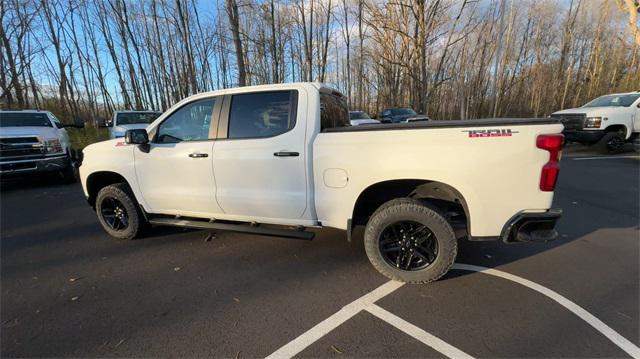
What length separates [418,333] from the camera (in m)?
2.37

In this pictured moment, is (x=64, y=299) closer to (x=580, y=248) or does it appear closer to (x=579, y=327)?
(x=579, y=327)

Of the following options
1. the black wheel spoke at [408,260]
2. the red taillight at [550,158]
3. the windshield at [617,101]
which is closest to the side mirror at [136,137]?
the black wheel spoke at [408,260]

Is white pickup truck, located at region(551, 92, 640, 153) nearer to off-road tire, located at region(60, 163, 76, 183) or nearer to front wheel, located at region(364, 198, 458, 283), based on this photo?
front wheel, located at region(364, 198, 458, 283)

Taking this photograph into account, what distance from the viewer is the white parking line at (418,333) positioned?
7.12ft

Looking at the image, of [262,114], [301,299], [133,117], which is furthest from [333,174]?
[133,117]

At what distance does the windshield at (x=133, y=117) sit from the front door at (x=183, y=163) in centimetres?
827

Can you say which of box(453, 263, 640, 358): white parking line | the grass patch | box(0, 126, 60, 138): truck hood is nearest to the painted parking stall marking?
box(453, 263, 640, 358): white parking line

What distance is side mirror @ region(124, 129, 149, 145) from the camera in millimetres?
3609

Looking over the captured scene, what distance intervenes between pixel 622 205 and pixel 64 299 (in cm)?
790

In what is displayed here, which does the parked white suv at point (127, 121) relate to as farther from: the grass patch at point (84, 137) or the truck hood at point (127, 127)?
the grass patch at point (84, 137)

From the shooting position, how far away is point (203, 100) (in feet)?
12.1

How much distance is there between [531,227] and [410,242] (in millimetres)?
1044

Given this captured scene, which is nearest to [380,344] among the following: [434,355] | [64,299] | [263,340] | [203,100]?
[434,355]

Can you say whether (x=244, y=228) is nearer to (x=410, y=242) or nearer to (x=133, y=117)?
(x=410, y=242)
